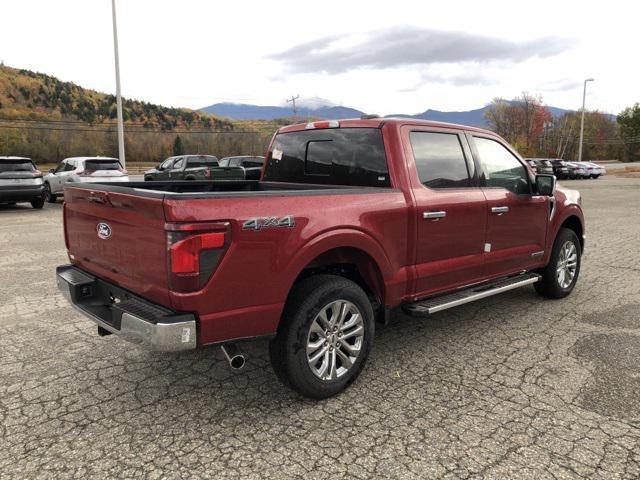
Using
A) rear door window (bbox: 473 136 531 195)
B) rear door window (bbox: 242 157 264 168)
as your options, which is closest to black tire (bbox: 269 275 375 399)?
rear door window (bbox: 473 136 531 195)

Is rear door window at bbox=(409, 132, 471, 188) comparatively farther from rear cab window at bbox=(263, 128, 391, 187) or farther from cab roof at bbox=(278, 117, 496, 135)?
rear cab window at bbox=(263, 128, 391, 187)

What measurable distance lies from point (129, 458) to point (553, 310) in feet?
14.3

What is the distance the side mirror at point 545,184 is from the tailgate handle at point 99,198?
4012 millimetres

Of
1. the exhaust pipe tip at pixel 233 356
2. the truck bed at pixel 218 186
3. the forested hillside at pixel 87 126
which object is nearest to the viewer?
the exhaust pipe tip at pixel 233 356

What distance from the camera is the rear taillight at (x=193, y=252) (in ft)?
8.73

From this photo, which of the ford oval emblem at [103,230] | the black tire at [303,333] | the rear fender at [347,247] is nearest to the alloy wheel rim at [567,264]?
the rear fender at [347,247]

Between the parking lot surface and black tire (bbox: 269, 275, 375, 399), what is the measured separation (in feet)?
0.50

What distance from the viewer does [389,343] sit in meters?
4.41

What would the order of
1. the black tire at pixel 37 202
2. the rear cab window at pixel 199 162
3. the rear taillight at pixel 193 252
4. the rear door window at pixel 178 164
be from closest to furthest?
the rear taillight at pixel 193 252 → the black tire at pixel 37 202 → the rear cab window at pixel 199 162 → the rear door window at pixel 178 164

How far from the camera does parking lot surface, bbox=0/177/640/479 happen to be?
105 inches

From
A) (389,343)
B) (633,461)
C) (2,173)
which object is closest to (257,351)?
(389,343)

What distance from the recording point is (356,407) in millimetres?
3279

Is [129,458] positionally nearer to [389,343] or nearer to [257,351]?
[257,351]

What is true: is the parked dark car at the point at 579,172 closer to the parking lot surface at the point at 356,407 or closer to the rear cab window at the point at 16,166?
the rear cab window at the point at 16,166
